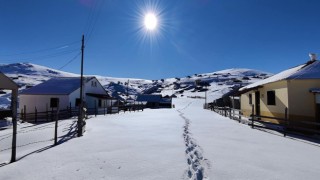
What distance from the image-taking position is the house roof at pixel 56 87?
34.7m

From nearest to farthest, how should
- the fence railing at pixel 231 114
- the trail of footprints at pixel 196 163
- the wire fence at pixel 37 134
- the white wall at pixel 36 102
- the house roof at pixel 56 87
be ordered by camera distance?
1. the trail of footprints at pixel 196 163
2. the wire fence at pixel 37 134
3. the fence railing at pixel 231 114
4. the house roof at pixel 56 87
5. the white wall at pixel 36 102

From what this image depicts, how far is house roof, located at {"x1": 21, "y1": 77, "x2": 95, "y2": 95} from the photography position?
1366 inches

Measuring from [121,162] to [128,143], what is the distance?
3.00m

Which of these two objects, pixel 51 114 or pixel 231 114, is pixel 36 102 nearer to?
pixel 51 114

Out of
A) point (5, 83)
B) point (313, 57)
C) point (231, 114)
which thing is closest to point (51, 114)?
point (5, 83)

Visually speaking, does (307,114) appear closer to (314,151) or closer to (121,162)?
(314,151)

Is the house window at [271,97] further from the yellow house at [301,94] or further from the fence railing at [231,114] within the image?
the fence railing at [231,114]

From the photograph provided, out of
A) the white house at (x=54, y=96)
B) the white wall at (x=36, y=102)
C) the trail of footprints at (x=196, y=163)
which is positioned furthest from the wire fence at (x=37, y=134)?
the trail of footprints at (x=196, y=163)

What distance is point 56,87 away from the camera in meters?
36.4

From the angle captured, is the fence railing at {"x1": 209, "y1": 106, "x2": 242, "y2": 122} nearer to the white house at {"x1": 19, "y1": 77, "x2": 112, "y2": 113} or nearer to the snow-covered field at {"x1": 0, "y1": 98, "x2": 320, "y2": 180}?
the snow-covered field at {"x1": 0, "y1": 98, "x2": 320, "y2": 180}

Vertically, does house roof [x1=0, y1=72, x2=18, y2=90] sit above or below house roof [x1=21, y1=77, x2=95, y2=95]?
below

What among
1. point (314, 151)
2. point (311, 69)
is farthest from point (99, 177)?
point (311, 69)

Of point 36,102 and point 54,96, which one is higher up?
point 54,96

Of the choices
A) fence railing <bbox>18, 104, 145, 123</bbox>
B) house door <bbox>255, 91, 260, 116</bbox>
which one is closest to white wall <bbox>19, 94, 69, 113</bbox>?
fence railing <bbox>18, 104, 145, 123</bbox>
